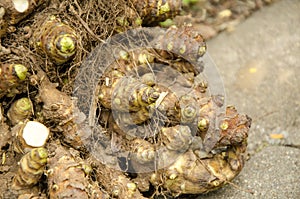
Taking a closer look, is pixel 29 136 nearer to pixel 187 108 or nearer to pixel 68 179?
pixel 68 179

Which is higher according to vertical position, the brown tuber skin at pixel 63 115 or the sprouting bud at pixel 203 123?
the brown tuber skin at pixel 63 115

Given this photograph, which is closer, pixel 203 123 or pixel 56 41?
pixel 56 41

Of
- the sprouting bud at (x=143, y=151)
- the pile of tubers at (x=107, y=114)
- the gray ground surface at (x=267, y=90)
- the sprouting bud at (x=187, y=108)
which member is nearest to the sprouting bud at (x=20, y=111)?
the pile of tubers at (x=107, y=114)

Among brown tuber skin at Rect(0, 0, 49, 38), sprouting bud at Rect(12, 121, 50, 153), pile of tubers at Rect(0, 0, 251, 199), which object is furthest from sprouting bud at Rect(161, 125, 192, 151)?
brown tuber skin at Rect(0, 0, 49, 38)

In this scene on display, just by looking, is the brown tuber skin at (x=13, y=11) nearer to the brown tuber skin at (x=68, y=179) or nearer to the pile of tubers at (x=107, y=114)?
the pile of tubers at (x=107, y=114)

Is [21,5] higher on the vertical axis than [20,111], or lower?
higher

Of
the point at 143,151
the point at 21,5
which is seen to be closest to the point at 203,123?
the point at 143,151

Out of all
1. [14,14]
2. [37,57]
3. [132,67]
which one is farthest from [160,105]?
[14,14]

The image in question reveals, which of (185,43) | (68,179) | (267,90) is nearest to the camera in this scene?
(68,179)
